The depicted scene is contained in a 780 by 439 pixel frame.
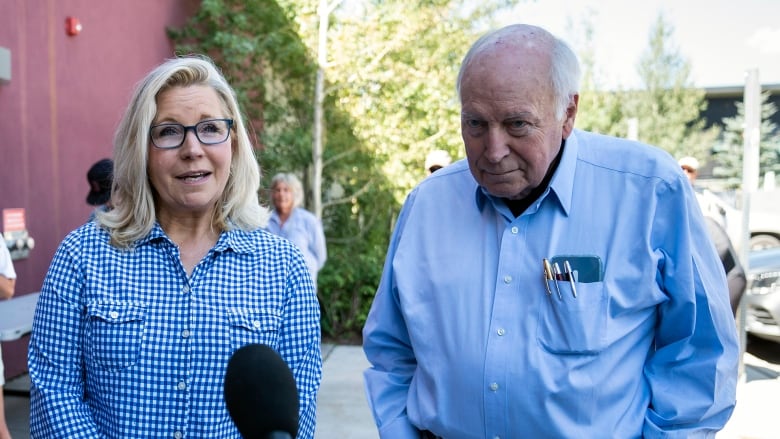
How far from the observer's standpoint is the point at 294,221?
285 inches

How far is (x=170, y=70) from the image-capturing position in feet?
6.54

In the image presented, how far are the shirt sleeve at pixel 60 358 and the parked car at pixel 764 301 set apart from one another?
7.60m

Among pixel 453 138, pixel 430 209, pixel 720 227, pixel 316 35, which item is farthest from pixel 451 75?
pixel 430 209

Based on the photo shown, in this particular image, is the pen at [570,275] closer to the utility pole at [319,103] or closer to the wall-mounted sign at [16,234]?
the wall-mounted sign at [16,234]

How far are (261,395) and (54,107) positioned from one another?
6245mm

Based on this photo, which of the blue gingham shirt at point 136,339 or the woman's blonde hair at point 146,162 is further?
the woman's blonde hair at point 146,162


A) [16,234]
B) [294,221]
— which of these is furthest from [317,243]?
[16,234]

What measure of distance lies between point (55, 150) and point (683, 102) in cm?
2675

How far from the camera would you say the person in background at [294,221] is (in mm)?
7137

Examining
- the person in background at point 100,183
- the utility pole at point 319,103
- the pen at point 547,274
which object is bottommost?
the pen at point 547,274

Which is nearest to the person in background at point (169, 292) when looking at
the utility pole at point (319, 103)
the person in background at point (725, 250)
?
the person in background at point (725, 250)

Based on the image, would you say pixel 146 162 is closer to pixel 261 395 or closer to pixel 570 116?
pixel 261 395

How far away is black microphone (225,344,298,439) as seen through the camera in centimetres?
109

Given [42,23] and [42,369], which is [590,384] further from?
[42,23]
